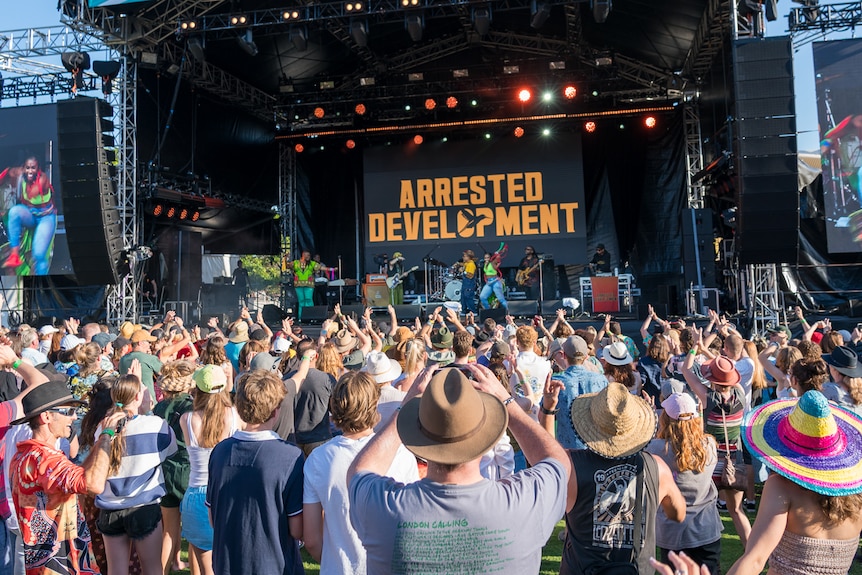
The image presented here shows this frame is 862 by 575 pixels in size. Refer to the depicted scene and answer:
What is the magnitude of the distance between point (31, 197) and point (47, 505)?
487 inches

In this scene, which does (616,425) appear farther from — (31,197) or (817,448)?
(31,197)

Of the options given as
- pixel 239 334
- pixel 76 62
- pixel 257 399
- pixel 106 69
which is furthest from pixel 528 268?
pixel 257 399

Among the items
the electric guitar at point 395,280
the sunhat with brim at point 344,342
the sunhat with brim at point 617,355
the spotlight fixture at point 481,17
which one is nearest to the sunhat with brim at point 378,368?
the sunhat with brim at point 617,355

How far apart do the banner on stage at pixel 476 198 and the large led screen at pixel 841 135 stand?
5.84 metres

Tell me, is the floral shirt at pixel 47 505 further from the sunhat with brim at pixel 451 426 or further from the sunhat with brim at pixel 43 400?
the sunhat with brim at pixel 451 426

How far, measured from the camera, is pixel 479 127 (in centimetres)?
1653

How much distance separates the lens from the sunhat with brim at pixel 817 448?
6.07 feet

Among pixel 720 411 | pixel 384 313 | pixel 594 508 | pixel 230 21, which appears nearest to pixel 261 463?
pixel 594 508

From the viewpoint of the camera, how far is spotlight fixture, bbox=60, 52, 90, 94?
486 inches

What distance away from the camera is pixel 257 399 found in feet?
7.60

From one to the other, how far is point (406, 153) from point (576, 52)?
4810 millimetres

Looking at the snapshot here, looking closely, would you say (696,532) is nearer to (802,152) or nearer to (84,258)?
(84,258)

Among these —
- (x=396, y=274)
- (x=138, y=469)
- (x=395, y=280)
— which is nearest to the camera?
(x=138, y=469)

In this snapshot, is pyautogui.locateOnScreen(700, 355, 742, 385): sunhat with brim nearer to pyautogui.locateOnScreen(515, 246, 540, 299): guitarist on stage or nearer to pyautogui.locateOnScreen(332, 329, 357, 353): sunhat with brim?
pyautogui.locateOnScreen(332, 329, 357, 353): sunhat with brim
